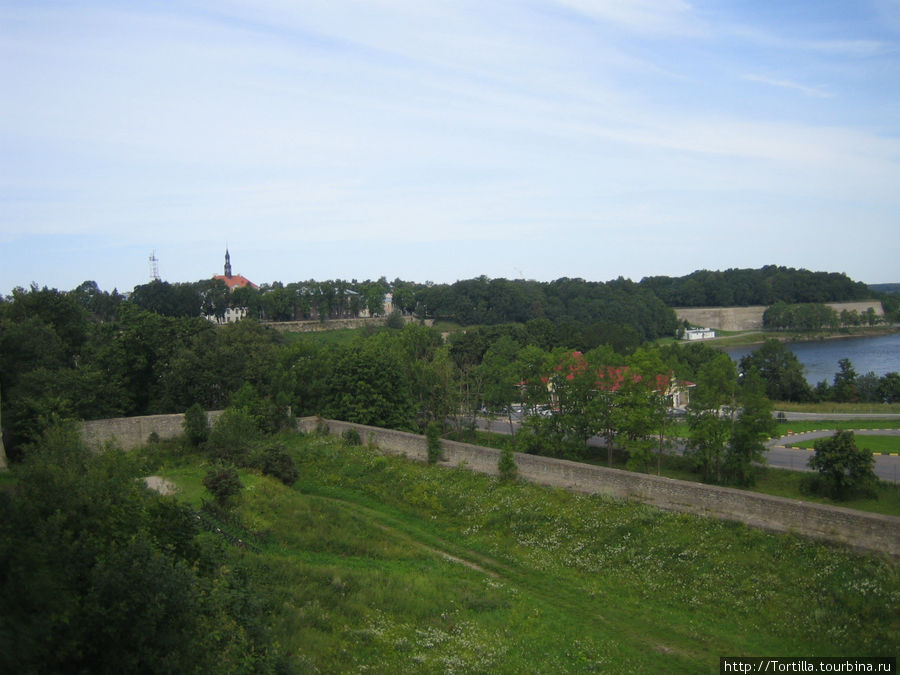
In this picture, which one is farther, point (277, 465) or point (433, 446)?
point (433, 446)

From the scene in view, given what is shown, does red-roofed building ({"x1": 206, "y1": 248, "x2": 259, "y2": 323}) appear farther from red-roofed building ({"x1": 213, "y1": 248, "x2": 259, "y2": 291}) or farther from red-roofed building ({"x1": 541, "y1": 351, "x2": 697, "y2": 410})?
red-roofed building ({"x1": 541, "y1": 351, "x2": 697, "y2": 410})

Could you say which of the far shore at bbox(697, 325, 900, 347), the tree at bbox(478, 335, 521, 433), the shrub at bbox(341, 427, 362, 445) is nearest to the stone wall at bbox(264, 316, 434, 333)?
the far shore at bbox(697, 325, 900, 347)

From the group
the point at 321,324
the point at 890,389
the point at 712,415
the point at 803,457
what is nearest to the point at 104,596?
the point at 712,415

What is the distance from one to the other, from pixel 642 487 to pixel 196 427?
53.0ft

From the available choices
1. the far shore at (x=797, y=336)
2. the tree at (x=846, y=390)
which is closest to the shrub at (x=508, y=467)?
the tree at (x=846, y=390)

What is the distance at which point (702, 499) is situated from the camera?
15.9 meters

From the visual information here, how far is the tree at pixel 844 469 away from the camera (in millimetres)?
19422

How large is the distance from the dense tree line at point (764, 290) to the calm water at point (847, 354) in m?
15.5

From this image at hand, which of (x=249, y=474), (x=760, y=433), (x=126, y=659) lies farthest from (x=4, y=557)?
(x=760, y=433)

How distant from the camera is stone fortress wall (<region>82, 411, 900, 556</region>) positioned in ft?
44.1

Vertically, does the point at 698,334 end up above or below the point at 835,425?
above

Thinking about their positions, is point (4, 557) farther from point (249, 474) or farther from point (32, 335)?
point (32, 335)

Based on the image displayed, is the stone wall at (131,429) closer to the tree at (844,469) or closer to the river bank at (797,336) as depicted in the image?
the tree at (844,469)

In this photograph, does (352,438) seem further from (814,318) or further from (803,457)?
(814,318)
